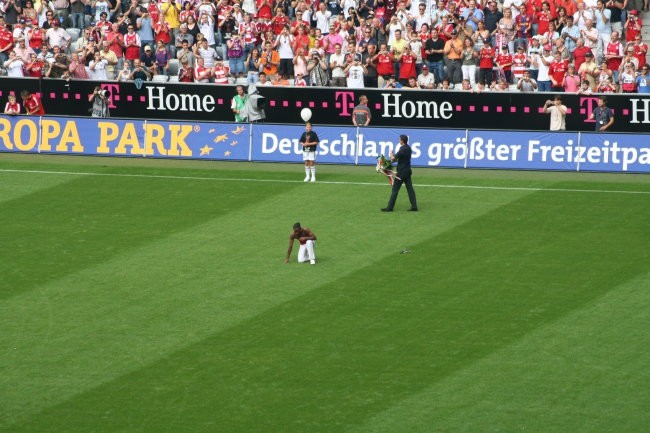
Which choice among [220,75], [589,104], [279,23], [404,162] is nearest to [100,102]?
[220,75]

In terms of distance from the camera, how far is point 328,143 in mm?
39906

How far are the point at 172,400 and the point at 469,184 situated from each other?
704 inches

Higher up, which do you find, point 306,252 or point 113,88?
point 113,88

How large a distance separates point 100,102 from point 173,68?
3.33 meters

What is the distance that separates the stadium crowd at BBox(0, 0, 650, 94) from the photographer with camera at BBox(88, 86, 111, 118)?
92 centimetres

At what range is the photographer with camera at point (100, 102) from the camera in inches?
1732

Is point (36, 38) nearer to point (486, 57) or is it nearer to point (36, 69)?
point (36, 69)

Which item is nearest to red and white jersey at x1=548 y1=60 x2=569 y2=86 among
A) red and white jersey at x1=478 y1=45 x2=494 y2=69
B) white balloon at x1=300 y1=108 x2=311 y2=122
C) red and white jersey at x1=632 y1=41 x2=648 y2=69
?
red and white jersey at x1=478 y1=45 x2=494 y2=69

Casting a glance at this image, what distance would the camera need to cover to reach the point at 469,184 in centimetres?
3703

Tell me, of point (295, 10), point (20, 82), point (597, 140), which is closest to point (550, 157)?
point (597, 140)

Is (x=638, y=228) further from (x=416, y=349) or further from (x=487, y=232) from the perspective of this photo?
(x=416, y=349)

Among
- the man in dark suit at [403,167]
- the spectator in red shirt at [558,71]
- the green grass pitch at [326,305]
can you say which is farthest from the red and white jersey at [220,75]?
the man in dark suit at [403,167]

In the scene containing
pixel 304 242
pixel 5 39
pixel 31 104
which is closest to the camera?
pixel 304 242

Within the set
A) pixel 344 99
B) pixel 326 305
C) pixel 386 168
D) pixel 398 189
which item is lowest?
pixel 326 305
